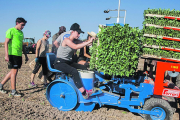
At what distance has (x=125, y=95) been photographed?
424 centimetres

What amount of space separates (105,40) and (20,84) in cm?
400

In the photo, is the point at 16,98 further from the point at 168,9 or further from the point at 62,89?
the point at 168,9

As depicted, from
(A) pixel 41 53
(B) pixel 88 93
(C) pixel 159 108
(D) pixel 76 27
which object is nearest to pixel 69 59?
(D) pixel 76 27

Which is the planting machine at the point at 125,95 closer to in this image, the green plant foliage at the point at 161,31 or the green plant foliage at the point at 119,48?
the green plant foliage at the point at 119,48

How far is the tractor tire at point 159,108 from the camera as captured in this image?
13.1ft

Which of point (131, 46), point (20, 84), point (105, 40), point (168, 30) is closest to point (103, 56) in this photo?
point (105, 40)

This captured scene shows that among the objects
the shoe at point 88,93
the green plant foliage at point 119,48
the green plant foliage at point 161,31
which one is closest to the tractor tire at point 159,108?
the green plant foliage at point 119,48

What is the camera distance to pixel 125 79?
14.2 feet

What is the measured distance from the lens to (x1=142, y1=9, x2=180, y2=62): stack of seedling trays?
13.7 feet

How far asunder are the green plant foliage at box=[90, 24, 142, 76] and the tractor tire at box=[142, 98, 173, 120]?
85 cm

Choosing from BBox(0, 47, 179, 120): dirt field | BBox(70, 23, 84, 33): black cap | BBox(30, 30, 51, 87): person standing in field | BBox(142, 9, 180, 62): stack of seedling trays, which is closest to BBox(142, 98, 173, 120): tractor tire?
BBox(0, 47, 179, 120): dirt field

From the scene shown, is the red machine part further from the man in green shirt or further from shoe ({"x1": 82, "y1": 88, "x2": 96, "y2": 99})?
the man in green shirt

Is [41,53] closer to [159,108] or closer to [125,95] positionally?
[125,95]

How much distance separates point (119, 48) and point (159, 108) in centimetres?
164
